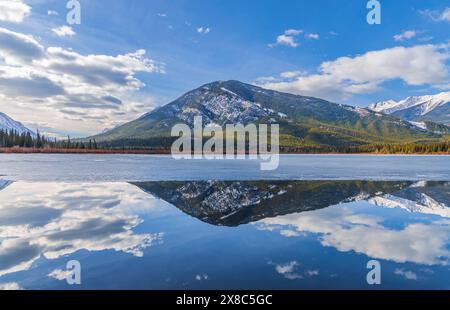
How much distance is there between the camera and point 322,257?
12.6 m

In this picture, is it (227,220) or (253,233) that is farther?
(227,220)

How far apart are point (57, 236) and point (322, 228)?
1319 cm

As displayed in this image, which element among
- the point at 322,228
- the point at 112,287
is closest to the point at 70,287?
the point at 112,287

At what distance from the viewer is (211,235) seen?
15.8m

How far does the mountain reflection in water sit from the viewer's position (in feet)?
35.8

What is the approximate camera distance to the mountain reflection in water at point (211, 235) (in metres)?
10.9
